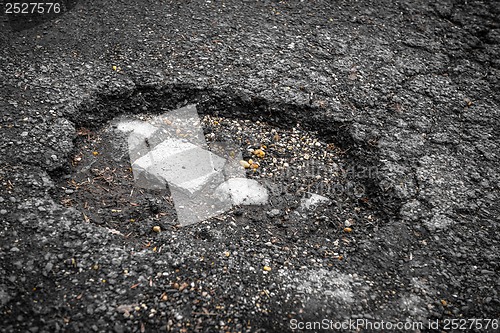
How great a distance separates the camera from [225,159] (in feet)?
8.48

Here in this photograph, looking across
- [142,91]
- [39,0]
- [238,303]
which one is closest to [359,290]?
[238,303]

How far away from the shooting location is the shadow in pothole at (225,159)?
2299 mm

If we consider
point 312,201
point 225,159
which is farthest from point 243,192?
point 312,201

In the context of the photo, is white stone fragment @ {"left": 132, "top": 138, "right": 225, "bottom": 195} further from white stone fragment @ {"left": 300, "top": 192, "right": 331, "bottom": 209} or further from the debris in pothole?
white stone fragment @ {"left": 300, "top": 192, "right": 331, "bottom": 209}

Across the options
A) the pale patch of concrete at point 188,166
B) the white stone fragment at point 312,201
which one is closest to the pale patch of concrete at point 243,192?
the pale patch of concrete at point 188,166

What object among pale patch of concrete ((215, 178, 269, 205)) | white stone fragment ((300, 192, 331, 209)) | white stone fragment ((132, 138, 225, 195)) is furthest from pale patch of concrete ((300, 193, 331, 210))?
white stone fragment ((132, 138, 225, 195))

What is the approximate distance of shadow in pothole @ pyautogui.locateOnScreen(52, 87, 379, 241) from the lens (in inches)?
90.5

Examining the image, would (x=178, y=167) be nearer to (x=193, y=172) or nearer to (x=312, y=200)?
(x=193, y=172)

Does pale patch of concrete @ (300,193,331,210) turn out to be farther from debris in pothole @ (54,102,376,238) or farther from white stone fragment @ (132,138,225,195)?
white stone fragment @ (132,138,225,195)

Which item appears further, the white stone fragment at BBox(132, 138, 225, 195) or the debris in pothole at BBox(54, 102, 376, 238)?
the white stone fragment at BBox(132, 138, 225, 195)

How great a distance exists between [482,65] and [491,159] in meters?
0.97

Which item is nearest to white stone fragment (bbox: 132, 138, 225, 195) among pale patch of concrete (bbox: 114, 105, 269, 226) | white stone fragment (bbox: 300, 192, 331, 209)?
pale patch of concrete (bbox: 114, 105, 269, 226)

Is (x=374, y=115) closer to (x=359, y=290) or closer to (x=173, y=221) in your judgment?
(x=359, y=290)

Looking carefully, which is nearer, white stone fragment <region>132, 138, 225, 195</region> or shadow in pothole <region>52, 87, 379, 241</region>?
shadow in pothole <region>52, 87, 379, 241</region>
